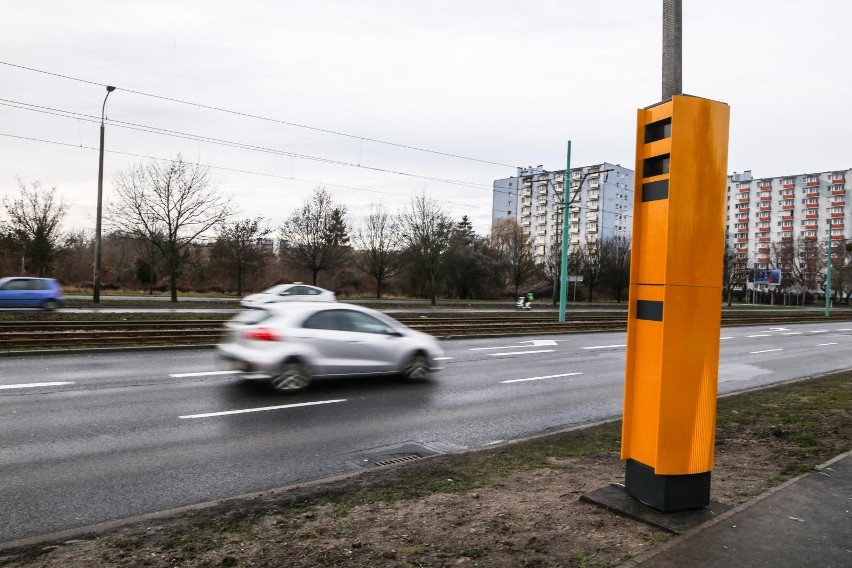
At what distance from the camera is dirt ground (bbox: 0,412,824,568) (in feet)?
12.0

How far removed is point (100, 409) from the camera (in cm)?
829

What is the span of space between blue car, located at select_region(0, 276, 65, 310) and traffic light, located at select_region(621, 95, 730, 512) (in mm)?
26496

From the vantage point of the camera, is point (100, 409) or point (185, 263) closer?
point (100, 409)

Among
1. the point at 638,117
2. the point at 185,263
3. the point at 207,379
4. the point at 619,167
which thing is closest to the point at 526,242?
the point at 185,263

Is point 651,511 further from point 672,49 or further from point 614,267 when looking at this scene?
point 614,267

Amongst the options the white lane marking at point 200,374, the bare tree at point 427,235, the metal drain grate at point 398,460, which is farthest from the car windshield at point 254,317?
the bare tree at point 427,235

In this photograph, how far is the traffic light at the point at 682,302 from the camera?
4.35 meters

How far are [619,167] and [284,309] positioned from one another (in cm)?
11181

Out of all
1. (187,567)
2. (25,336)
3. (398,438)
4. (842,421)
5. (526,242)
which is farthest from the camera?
(526,242)

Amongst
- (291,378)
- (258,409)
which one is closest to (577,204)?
(291,378)

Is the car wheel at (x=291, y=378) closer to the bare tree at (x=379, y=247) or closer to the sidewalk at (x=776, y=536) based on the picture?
the sidewalk at (x=776, y=536)

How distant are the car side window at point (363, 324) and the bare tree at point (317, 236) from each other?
38.4 metres

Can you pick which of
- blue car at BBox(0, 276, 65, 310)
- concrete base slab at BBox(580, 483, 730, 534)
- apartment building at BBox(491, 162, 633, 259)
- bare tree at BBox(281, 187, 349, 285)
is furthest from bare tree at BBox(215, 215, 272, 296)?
apartment building at BBox(491, 162, 633, 259)

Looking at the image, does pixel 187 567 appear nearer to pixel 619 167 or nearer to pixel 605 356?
pixel 605 356
